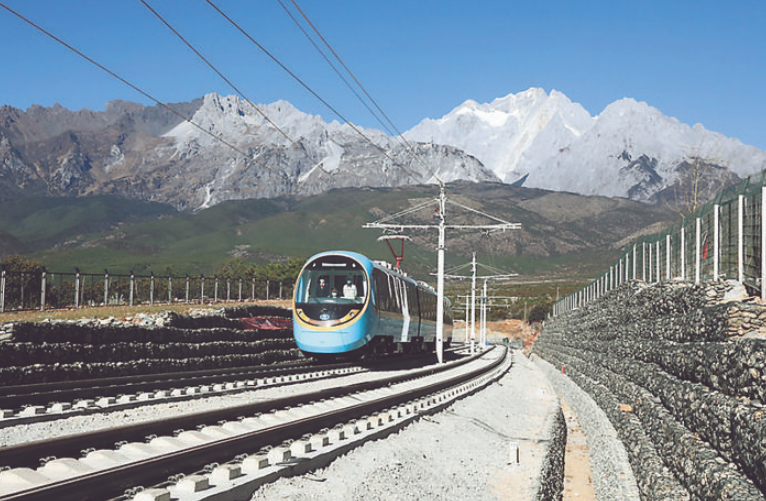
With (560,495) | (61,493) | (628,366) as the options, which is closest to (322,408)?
(560,495)

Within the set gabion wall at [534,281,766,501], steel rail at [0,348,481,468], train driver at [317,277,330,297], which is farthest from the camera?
train driver at [317,277,330,297]

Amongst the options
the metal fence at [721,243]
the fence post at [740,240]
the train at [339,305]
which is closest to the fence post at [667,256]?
the metal fence at [721,243]

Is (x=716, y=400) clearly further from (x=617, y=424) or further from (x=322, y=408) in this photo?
(x=617, y=424)

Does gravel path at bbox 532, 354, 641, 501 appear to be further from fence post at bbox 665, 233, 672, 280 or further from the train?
the train

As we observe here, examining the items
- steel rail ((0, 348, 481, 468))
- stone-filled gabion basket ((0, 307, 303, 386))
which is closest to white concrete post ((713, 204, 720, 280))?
steel rail ((0, 348, 481, 468))

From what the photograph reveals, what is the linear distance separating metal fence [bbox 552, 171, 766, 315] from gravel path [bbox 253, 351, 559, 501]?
16.2 feet

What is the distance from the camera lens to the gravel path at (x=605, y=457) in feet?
44.9

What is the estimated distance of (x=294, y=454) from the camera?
9.10 m

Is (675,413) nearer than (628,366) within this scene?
Yes

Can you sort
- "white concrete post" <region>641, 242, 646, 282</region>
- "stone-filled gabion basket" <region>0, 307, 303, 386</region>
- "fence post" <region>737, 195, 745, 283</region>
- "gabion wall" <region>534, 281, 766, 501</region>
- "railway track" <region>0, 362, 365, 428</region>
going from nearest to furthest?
"gabion wall" <region>534, 281, 766, 501</region>
"railway track" <region>0, 362, 365, 428</region>
"fence post" <region>737, 195, 745, 283</region>
"stone-filled gabion basket" <region>0, 307, 303, 386</region>
"white concrete post" <region>641, 242, 646, 282</region>

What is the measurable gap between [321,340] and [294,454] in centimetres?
1645

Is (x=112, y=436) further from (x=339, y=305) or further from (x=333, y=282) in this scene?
(x=333, y=282)


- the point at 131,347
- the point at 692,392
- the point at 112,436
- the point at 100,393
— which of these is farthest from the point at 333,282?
the point at 112,436

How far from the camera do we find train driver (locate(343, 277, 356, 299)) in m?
25.9
